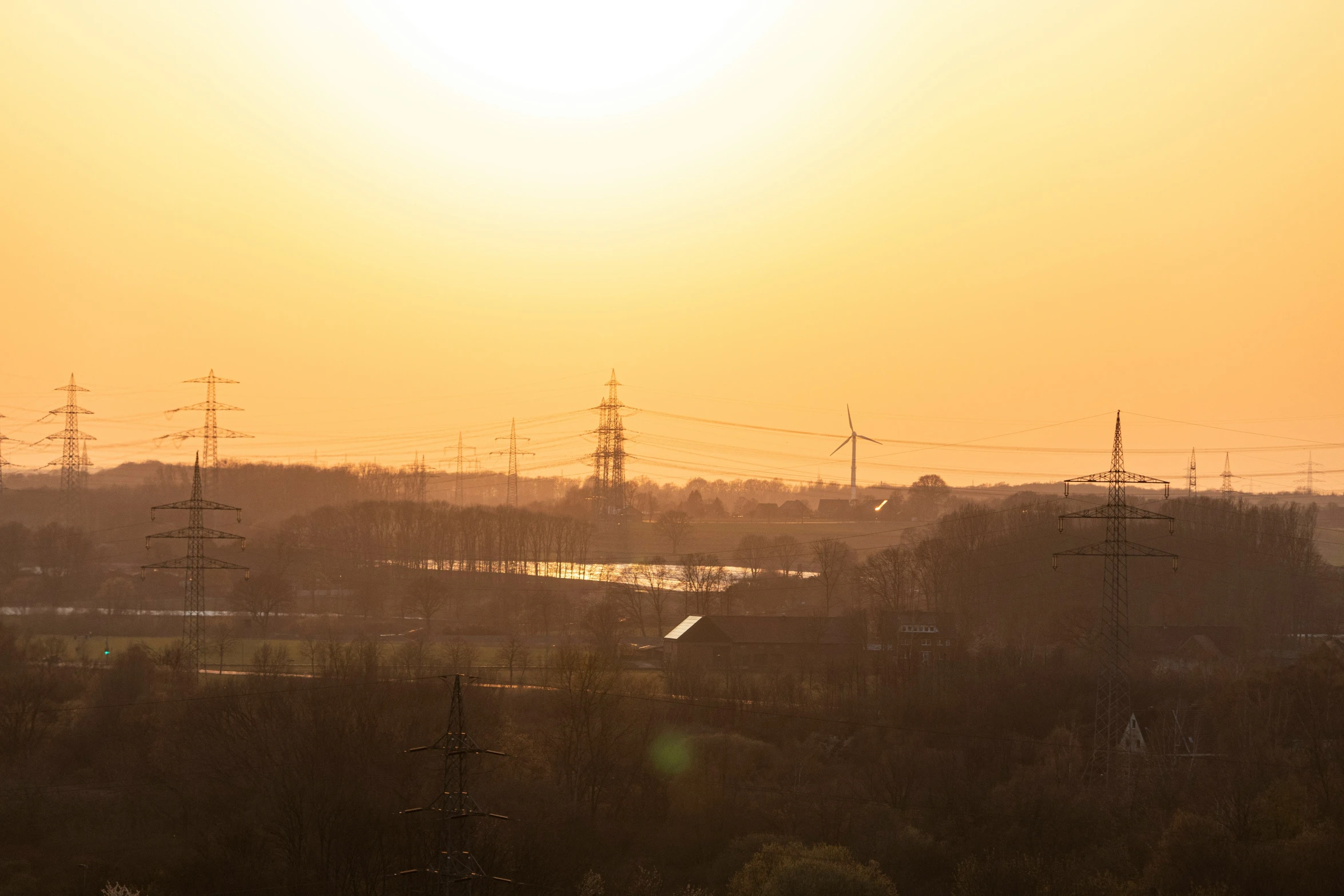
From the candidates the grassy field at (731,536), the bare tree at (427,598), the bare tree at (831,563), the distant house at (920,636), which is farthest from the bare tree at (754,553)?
the distant house at (920,636)

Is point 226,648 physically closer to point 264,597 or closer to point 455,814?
point 264,597

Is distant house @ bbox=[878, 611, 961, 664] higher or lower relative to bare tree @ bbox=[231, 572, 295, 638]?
lower

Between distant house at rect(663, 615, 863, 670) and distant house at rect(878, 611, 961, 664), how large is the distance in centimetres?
145

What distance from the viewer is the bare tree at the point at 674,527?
337ft

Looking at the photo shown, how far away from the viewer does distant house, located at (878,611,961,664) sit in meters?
52.7

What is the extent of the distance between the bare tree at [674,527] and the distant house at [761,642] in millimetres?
43372

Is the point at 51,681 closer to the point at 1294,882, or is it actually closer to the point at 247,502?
the point at 1294,882

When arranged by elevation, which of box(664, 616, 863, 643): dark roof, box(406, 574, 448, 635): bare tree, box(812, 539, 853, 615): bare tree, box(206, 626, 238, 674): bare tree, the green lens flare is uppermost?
box(812, 539, 853, 615): bare tree

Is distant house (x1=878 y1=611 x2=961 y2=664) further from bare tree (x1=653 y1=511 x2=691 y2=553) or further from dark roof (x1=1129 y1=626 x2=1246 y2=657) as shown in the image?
bare tree (x1=653 y1=511 x2=691 y2=553)

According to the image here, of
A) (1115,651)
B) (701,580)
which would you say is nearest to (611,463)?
(701,580)

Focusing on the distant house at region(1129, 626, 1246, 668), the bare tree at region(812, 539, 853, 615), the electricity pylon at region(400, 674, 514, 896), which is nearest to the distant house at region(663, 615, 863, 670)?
the bare tree at region(812, 539, 853, 615)

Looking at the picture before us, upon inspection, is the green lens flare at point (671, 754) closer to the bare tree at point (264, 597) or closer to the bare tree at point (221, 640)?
the bare tree at point (221, 640)

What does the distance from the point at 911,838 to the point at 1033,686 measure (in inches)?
636

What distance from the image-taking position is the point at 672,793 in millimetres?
38062
